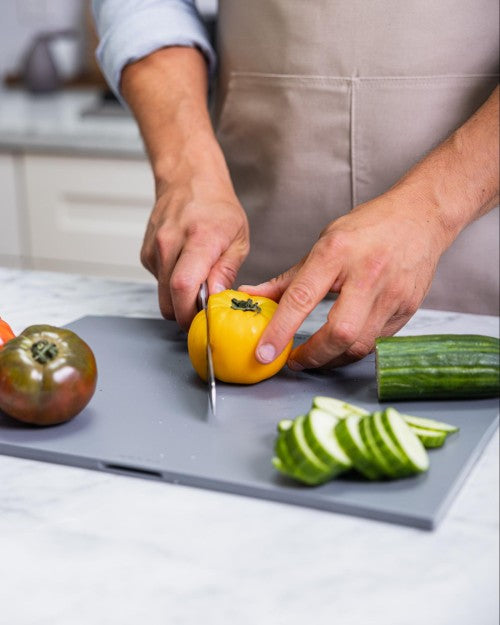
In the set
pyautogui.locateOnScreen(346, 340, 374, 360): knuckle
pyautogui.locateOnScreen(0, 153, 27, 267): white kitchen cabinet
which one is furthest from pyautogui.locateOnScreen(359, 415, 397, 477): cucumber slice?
pyautogui.locateOnScreen(0, 153, 27, 267): white kitchen cabinet

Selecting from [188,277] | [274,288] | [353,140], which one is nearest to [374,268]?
[274,288]

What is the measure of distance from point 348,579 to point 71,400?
0.36 meters

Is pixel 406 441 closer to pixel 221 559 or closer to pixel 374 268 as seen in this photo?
pixel 221 559

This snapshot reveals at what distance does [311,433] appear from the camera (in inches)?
32.5

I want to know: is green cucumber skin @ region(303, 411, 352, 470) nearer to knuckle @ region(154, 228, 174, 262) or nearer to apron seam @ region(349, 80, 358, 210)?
knuckle @ region(154, 228, 174, 262)

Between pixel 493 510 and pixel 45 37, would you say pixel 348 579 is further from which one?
pixel 45 37

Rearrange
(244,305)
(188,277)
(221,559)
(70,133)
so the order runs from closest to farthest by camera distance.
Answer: (221,559)
(244,305)
(188,277)
(70,133)

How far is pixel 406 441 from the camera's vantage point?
0.83 metres

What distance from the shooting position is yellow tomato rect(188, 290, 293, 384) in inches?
42.5

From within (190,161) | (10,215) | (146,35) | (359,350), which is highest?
(146,35)

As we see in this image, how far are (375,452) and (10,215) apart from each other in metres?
2.26

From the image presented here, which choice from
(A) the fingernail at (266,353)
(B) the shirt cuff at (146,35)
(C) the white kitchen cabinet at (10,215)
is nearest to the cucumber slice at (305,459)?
(A) the fingernail at (266,353)

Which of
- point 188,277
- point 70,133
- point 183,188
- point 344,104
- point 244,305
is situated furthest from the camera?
point 70,133

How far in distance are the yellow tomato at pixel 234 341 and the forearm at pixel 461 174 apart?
26 cm
